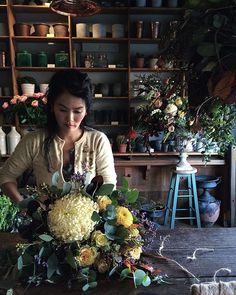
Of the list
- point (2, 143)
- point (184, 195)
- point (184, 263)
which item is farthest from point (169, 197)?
point (184, 263)

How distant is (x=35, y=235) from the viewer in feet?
2.66

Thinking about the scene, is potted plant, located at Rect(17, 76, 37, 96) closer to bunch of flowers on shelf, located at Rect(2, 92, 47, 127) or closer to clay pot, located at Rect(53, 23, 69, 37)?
bunch of flowers on shelf, located at Rect(2, 92, 47, 127)

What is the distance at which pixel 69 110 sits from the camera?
1.33 metres

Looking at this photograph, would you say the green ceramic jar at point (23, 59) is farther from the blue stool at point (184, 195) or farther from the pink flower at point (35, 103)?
the blue stool at point (184, 195)

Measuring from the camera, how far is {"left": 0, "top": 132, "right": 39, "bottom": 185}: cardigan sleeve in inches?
55.1

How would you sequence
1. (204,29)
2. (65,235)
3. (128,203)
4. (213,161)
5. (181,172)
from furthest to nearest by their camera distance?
(213,161) < (181,172) < (128,203) < (65,235) < (204,29)

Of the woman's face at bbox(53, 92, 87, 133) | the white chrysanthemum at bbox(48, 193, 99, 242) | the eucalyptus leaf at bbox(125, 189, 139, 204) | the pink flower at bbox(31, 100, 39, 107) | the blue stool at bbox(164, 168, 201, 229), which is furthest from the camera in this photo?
the blue stool at bbox(164, 168, 201, 229)

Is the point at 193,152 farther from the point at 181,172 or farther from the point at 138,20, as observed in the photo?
the point at 138,20

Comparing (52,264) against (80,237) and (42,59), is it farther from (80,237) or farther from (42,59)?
(42,59)

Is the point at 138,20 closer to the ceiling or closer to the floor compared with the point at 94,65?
closer to the ceiling

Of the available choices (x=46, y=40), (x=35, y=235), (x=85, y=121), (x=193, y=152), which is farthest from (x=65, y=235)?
(x=46, y=40)

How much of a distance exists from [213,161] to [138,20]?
1.76 m

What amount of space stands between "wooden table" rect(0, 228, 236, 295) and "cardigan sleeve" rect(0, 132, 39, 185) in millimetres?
690

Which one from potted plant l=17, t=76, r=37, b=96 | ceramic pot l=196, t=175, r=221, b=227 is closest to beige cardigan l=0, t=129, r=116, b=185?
potted plant l=17, t=76, r=37, b=96
